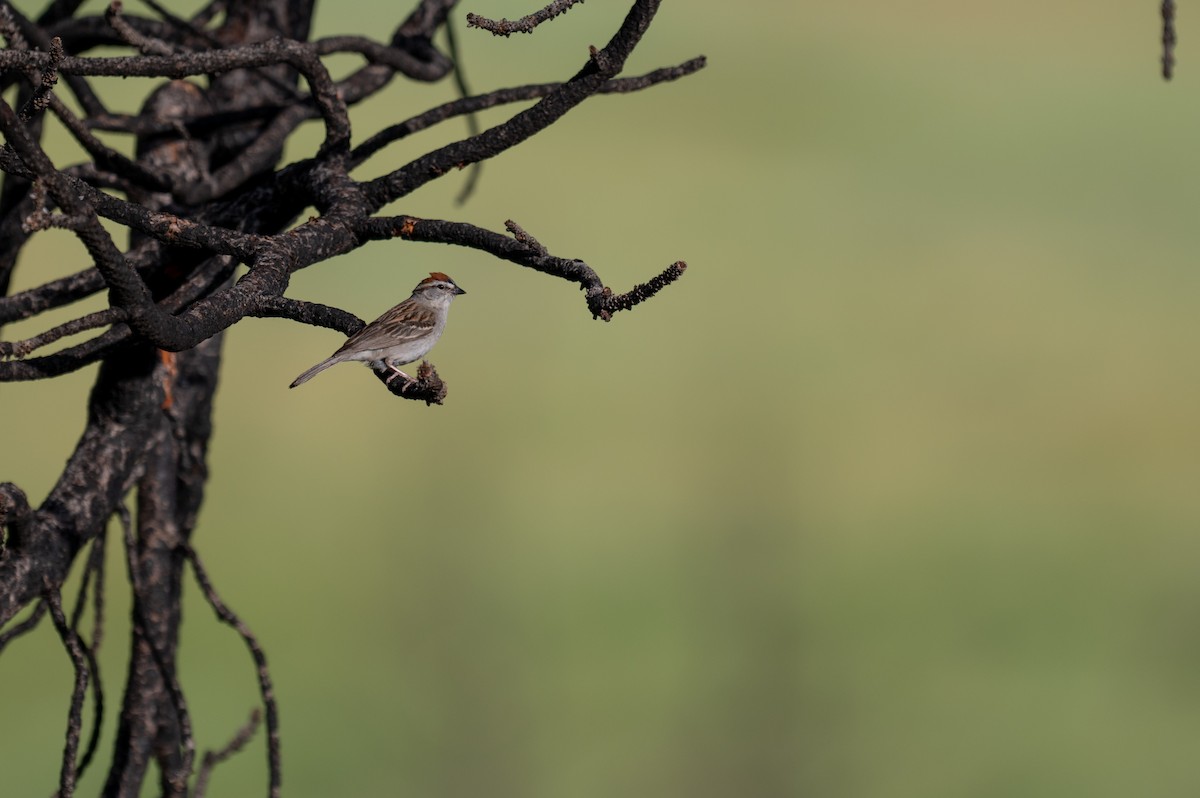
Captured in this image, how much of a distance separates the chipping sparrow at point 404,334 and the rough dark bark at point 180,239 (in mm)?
464

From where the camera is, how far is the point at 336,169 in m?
4.00

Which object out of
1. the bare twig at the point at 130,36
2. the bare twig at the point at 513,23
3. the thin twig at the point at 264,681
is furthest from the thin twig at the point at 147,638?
the bare twig at the point at 513,23

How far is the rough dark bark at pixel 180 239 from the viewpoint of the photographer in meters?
3.15

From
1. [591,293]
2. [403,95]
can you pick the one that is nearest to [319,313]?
[591,293]

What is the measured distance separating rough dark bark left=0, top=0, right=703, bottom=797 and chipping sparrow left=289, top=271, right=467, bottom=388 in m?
0.46

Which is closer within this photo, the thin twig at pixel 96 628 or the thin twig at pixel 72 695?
the thin twig at pixel 72 695

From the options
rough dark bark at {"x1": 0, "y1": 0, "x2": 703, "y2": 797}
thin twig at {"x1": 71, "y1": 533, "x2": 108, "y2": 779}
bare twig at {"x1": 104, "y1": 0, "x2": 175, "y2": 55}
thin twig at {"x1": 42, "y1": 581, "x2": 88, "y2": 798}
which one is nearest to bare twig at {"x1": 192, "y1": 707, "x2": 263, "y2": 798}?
rough dark bark at {"x1": 0, "y1": 0, "x2": 703, "y2": 797}

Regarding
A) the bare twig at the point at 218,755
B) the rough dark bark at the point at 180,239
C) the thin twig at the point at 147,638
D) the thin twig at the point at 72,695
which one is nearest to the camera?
the rough dark bark at the point at 180,239

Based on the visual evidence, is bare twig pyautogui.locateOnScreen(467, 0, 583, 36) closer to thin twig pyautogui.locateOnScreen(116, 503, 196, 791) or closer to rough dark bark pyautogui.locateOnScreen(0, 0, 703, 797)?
rough dark bark pyautogui.locateOnScreen(0, 0, 703, 797)

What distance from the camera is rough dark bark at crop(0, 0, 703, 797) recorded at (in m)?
3.15

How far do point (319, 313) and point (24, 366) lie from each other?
0.95 metres

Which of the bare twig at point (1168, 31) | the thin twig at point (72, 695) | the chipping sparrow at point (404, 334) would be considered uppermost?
the bare twig at point (1168, 31)

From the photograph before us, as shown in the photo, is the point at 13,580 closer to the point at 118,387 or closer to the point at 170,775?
the point at 118,387

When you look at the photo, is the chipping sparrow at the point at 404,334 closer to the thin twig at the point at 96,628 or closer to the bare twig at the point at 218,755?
the thin twig at the point at 96,628
